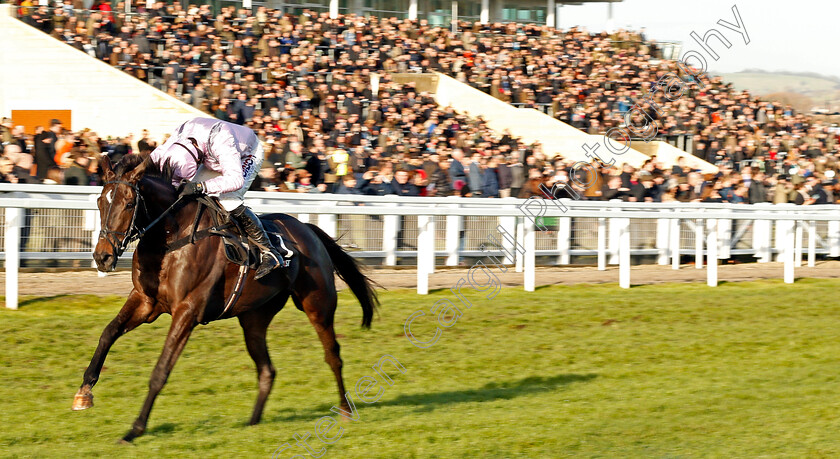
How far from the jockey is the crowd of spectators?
18.0ft

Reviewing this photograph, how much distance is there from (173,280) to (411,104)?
1278 centimetres

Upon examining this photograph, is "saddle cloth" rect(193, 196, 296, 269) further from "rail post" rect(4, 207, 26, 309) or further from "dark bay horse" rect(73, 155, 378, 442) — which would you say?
"rail post" rect(4, 207, 26, 309)

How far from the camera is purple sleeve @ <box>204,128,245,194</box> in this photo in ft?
17.9

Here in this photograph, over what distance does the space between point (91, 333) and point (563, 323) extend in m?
3.95

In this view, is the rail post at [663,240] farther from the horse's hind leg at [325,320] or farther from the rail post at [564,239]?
the horse's hind leg at [325,320]

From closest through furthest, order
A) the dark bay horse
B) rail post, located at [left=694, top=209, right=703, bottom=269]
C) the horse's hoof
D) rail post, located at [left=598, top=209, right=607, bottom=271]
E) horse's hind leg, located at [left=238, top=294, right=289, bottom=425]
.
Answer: the dark bay horse
the horse's hoof
horse's hind leg, located at [left=238, top=294, right=289, bottom=425]
rail post, located at [left=598, top=209, right=607, bottom=271]
rail post, located at [left=694, top=209, right=703, bottom=269]

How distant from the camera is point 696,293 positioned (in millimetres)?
11047

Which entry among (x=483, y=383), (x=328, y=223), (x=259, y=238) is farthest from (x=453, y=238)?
(x=259, y=238)

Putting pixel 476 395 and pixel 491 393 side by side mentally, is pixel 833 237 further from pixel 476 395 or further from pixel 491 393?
pixel 476 395

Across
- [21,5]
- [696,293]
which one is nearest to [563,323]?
[696,293]

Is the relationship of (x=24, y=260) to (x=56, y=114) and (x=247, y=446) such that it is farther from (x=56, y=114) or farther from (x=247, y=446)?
(x=56, y=114)

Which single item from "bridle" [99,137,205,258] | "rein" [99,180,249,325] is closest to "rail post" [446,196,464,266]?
"rein" [99,180,249,325]

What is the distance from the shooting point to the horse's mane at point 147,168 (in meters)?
5.16

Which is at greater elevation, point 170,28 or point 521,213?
point 170,28
